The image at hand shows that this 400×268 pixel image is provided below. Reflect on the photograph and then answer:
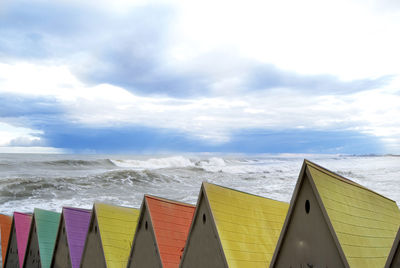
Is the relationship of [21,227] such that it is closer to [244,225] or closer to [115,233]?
[115,233]

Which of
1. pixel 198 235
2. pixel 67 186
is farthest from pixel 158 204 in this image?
pixel 67 186

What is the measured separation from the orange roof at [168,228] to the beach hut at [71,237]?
3.47m

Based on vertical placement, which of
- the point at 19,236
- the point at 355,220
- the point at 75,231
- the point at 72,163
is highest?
the point at 355,220

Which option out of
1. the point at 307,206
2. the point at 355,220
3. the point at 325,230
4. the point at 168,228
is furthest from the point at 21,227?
the point at 355,220

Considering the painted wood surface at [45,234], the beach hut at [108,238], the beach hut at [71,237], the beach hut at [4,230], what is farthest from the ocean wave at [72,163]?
the beach hut at [108,238]

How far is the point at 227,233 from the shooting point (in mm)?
6863

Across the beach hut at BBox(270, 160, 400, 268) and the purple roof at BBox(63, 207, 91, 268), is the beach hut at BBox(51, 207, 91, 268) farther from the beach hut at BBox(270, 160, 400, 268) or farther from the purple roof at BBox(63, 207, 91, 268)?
the beach hut at BBox(270, 160, 400, 268)

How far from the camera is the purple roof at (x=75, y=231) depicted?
33.9 ft

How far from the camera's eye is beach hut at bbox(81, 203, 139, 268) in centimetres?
902

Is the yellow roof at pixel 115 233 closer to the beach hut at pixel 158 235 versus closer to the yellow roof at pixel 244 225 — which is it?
the beach hut at pixel 158 235

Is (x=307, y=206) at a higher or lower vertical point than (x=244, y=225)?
higher

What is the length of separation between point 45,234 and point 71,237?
188 centimetres

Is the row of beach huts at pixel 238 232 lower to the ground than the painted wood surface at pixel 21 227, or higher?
higher

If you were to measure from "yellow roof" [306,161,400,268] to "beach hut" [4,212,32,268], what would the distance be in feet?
36.7
